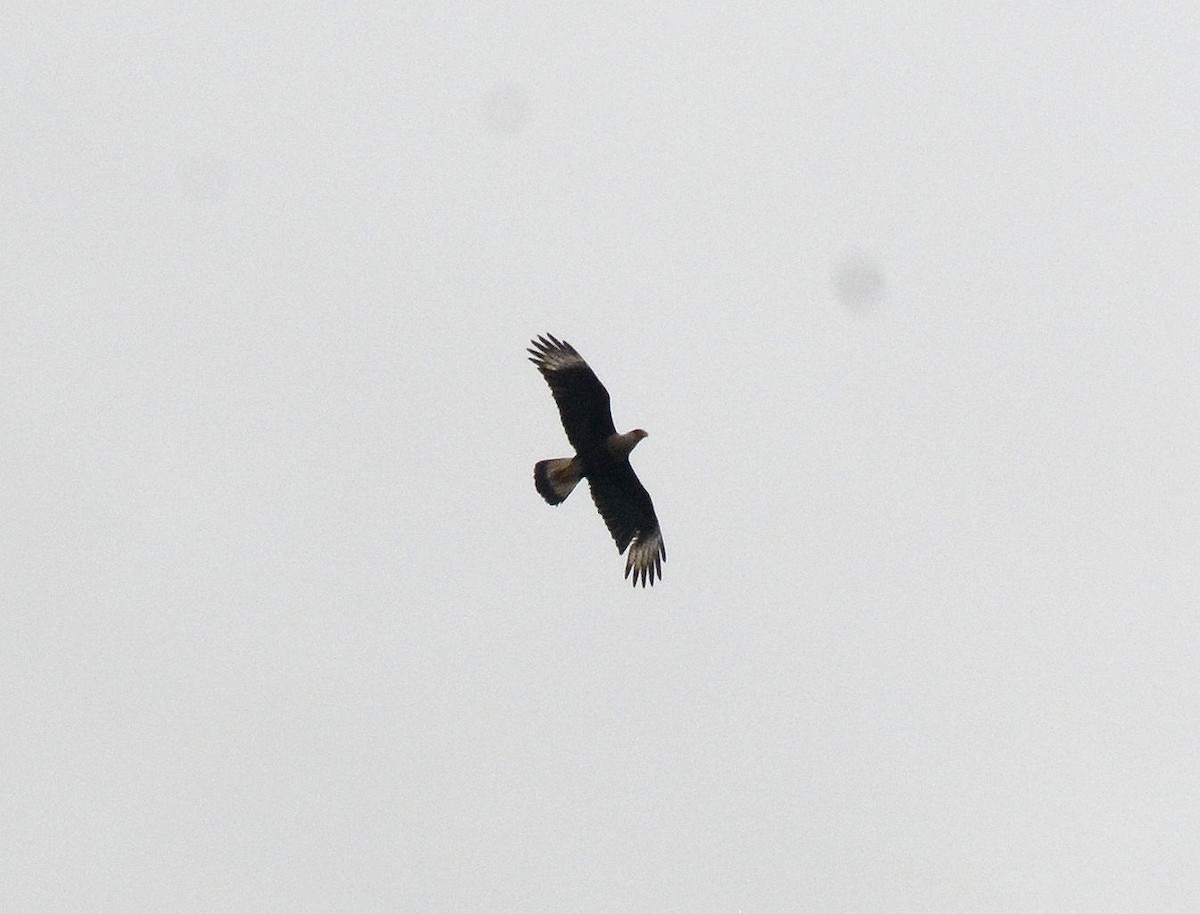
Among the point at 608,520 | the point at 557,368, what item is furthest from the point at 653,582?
the point at 557,368

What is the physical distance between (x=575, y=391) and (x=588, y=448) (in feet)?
2.14

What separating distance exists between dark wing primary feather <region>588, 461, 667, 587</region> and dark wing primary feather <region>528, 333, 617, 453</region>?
54 centimetres

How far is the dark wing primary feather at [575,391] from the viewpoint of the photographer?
81.8 feet

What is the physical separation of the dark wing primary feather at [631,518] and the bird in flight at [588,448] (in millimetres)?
11

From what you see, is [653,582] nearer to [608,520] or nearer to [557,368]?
[608,520]

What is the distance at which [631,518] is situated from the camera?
25.9 metres

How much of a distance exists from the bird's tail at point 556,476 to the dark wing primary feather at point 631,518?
1.08 feet

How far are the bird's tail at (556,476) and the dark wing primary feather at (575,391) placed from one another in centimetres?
29

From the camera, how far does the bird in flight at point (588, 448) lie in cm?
2497

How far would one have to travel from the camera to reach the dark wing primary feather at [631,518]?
25562mm

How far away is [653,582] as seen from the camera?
85.9 ft

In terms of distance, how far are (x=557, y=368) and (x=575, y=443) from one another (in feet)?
2.74

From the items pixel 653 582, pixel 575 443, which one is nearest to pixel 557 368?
pixel 575 443

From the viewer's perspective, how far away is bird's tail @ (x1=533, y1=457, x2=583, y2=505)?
25.2m
